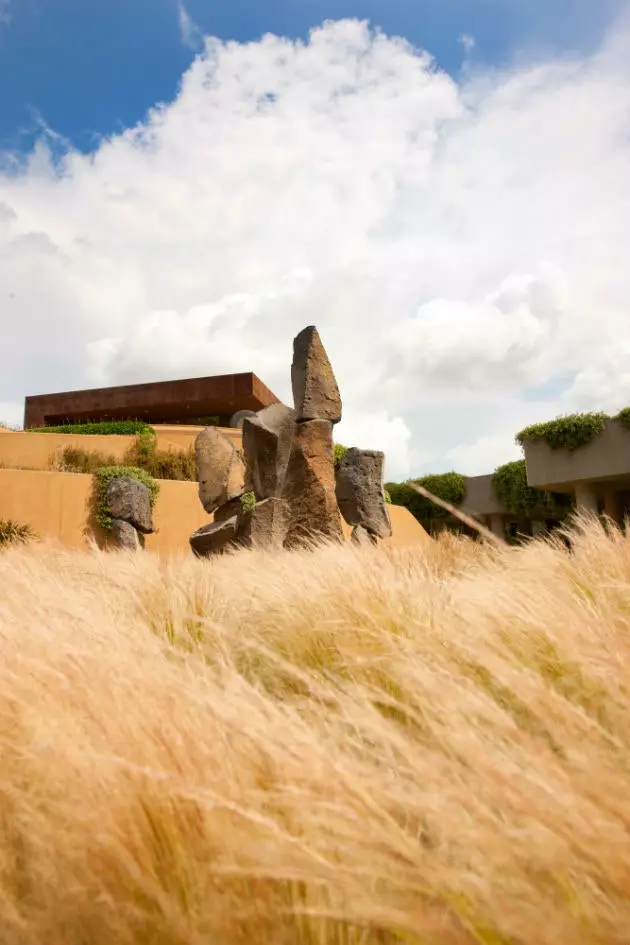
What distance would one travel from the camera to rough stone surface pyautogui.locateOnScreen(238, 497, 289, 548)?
7070mm

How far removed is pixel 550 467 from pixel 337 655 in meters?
15.2

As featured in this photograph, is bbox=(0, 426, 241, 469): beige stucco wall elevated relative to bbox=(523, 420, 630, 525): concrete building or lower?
elevated

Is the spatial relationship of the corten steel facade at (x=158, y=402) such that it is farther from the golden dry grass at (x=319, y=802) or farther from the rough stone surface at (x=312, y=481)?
the golden dry grass at (x=319, y=802)

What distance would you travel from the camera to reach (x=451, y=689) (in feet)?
4.66

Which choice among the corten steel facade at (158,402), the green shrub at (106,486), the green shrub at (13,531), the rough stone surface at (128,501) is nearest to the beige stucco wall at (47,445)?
the green shrub at (106,486)

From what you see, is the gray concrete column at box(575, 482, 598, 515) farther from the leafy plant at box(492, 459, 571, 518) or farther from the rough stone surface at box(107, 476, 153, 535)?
the rough stone surface at box(107, 476, 153, 535)

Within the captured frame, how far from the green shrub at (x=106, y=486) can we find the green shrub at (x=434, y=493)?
1041 centimetres

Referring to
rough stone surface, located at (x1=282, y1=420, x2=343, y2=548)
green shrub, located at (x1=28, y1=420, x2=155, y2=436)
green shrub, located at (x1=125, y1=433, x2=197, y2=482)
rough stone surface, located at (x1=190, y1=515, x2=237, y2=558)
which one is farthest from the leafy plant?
rough stone surface, located at (x1=282, y1=420, x2=343, y2=548)

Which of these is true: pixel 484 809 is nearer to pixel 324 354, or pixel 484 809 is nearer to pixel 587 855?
pixel 587 855

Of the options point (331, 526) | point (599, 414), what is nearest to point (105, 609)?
point (331, 526)

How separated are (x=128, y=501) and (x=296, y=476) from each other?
6674mm

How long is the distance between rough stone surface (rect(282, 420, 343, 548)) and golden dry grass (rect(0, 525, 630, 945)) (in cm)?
490

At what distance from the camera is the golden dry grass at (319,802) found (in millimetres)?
851

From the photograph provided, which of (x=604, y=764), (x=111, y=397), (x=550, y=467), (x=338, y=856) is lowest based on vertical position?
(x=338, y=856)
